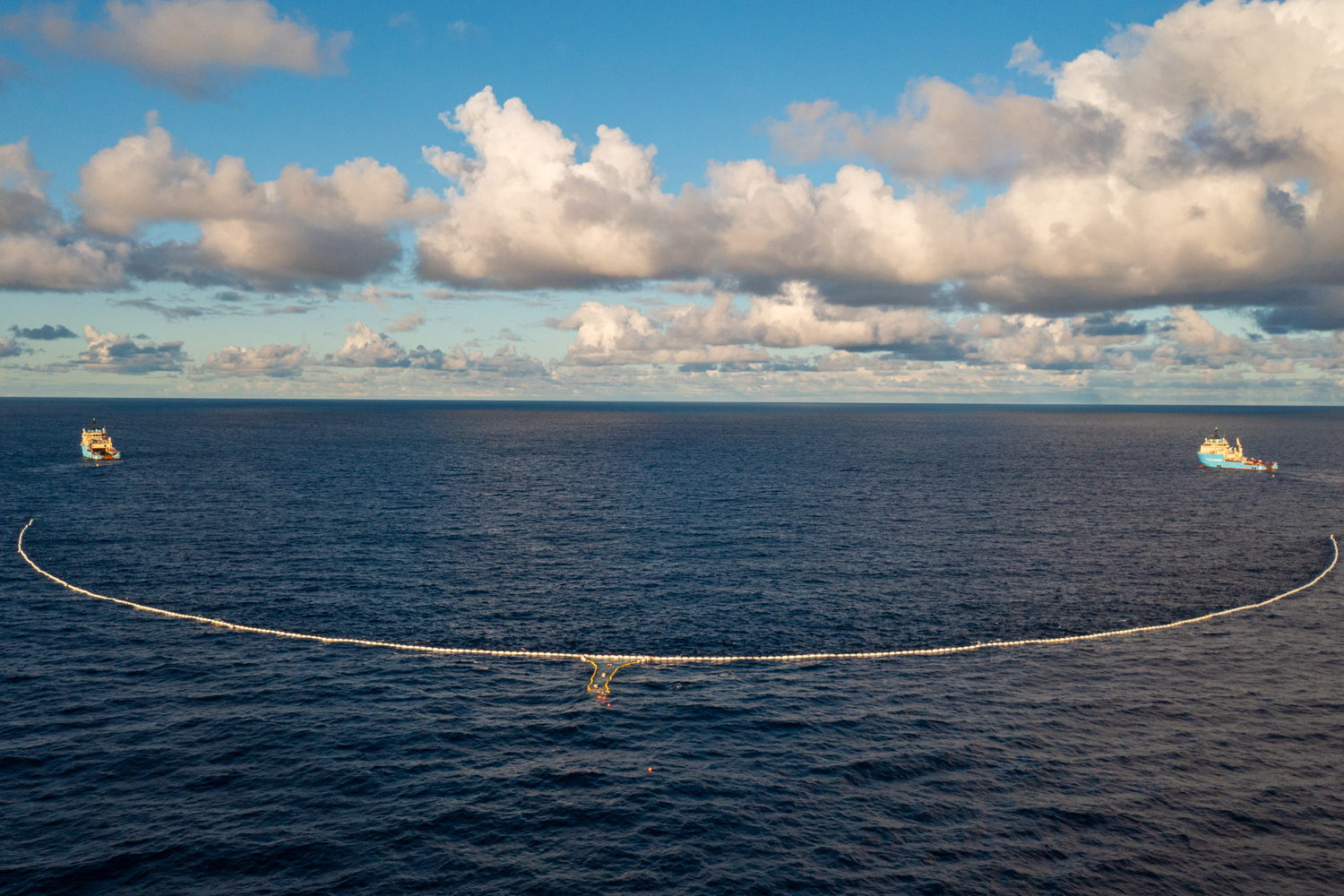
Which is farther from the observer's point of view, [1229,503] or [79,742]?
[1229,503]

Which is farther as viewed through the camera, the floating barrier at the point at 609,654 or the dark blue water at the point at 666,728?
the floating barrier at the point at 609,654

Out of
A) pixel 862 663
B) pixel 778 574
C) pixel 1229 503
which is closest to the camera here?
pixel 862 663

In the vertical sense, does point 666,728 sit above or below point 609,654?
below

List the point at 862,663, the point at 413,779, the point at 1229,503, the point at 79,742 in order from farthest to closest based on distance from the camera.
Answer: the point at 1229,503, the point at 862,663, the point at 79,742, the point at 413,779

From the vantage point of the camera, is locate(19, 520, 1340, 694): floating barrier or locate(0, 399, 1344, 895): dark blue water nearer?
locate(0, 399, 1344, 895): dark blue water

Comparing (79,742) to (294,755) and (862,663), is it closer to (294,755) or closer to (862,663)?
(294,755)

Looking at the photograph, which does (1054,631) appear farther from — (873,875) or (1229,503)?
(1229,503)

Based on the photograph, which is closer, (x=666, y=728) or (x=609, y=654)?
(x=666, y=728)

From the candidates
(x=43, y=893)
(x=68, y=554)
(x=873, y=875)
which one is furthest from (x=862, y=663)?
(x=68, y=554)

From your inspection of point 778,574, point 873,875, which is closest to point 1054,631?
point 778,574
